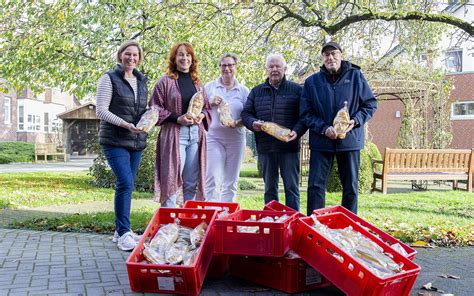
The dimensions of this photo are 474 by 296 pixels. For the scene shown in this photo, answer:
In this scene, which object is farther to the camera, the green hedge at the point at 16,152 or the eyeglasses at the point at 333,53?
the green hedge at the point at 16,152

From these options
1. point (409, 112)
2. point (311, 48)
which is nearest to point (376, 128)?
point (409, 112)

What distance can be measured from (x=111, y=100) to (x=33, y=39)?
21.7ft

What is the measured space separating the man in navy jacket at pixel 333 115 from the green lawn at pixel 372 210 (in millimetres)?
1606

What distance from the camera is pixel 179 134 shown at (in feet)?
18.1

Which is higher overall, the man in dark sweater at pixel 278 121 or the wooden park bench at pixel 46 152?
the man in dark sweater at pixel 278 121

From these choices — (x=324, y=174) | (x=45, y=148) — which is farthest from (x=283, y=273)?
(x=45, y=148)

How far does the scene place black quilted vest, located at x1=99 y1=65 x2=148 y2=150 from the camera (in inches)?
207

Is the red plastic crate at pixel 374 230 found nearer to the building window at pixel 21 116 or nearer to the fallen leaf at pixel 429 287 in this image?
the fallen leaf at pixel 429 287

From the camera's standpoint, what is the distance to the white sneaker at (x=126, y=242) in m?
5.29

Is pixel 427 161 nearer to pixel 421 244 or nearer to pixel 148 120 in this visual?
pixel 421 244

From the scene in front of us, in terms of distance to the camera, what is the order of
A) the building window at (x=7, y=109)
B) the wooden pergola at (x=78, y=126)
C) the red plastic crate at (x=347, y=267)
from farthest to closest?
the building window at (x=7, y=109), the wooden pergola at (x=78, y=126), the red plastic crate at (x=347, y=267)

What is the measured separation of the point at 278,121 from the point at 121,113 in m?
1.71

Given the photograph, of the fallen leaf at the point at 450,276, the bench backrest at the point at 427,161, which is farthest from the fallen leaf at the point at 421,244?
the bench backrest at the point at 427,161

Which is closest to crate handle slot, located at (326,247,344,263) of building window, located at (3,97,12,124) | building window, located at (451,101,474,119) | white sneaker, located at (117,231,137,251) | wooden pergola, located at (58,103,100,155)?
white sneaker, located at (117,231,137,251)
